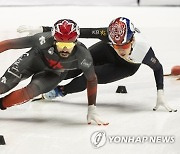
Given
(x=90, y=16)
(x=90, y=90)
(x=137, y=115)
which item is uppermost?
(x=90, y=90)

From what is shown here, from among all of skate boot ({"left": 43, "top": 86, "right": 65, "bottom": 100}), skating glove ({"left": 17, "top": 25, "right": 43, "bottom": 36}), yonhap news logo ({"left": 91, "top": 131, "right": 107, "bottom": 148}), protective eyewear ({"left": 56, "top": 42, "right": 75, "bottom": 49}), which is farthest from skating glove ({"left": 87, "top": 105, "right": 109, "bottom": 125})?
skating glove ({"left": 17, "top": 25, "right": 43, "bottom": 36})

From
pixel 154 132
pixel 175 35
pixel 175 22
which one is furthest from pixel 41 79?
pixel 175 22

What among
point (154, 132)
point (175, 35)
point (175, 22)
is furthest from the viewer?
point (175, 22)

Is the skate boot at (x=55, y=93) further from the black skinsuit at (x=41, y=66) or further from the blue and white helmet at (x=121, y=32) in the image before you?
the blue and white helmet at (x=121, y=32)

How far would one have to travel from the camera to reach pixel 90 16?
724 centimetres

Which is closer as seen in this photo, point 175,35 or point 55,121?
point 55,121

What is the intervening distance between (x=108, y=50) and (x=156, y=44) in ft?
7.24

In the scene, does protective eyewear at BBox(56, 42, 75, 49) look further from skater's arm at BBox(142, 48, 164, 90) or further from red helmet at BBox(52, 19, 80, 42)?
skater's arm at BBox(142, 48, 164, 90)

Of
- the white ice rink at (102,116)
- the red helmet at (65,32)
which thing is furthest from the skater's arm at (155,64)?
the red helmet at (65,32)

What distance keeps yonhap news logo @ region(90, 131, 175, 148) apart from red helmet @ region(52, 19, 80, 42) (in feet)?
1.67

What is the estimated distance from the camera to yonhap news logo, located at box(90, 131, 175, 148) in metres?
2.68

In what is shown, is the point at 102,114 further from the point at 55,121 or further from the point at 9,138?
the point at 9,138

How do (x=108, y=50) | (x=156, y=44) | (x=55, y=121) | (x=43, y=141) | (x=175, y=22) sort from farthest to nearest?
(x=175, y=22) < (x=156, y=44) < (x=108, y=50) < (x=55, y=121) < (x=43, y=141)

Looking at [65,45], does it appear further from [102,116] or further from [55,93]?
[55,93]
